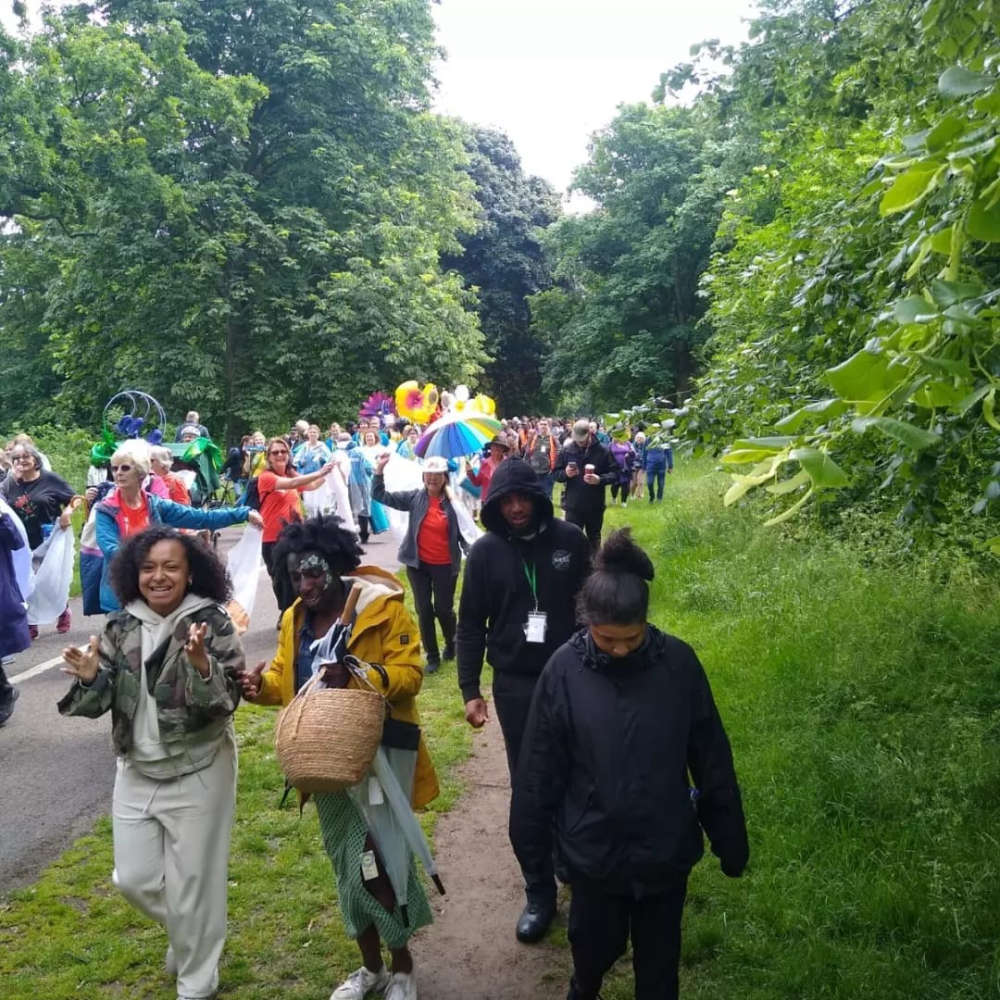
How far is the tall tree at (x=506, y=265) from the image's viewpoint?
142ft

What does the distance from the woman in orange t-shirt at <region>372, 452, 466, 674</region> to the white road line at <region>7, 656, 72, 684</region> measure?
10.9 feet

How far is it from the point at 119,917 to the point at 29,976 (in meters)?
0.51

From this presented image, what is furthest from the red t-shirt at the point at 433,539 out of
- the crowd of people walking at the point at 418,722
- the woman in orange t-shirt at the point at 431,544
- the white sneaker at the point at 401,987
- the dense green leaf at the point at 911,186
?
the dense green leaf at the point at 911,186

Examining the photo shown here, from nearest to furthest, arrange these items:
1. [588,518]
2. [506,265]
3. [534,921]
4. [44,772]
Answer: [534,921], [44,772], [588,518], [506,265]

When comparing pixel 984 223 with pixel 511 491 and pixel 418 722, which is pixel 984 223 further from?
pixel 418 722

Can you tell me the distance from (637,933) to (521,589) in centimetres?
168

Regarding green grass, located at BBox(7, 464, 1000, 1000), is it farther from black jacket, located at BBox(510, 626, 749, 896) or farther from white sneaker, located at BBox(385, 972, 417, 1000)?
black jacket, located at BBox(510, 626, 749, 896)

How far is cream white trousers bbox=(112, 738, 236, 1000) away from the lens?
3.53 m

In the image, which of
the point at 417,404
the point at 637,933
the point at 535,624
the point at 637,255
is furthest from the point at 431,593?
the point at 637,255

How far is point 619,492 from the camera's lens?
71.5 ft

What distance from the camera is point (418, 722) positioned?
4.06m

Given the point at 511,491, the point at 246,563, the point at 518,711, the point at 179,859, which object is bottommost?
the point at 179,859

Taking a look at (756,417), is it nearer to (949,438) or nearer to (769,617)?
(949,438)

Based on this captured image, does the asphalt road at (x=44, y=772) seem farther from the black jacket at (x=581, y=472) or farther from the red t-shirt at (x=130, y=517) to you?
the black jacket at (x=581, y=472)
